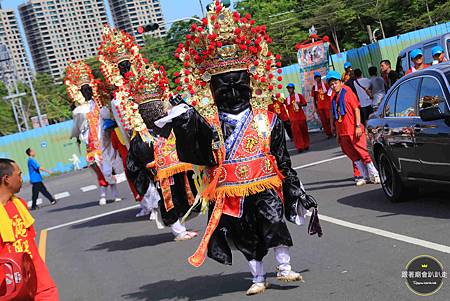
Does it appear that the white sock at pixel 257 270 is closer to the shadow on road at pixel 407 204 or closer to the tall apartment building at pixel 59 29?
the shadow on road at pixel 407 204

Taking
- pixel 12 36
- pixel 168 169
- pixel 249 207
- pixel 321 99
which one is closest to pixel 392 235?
pixel 249 207

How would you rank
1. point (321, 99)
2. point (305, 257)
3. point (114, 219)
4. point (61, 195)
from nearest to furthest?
1. point (305, 257)
2. point (114, 219)
3. point (321, 99)
4. point (61, 195)

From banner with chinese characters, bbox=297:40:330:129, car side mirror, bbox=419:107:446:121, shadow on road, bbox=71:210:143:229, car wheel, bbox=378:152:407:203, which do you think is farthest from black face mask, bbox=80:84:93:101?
car side mirror, bbox=419:107:446:121

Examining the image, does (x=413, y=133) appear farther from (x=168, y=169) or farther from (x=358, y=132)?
(x=168, y=169)

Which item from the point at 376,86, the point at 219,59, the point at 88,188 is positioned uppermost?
the point at 219,59

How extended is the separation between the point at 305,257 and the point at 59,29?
453 feet

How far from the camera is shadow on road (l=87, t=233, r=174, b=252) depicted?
11.2m

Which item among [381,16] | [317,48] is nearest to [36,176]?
[317,48]

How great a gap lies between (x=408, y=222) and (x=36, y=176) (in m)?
15.5

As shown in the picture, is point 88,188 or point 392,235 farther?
point 88,188

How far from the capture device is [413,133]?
30.2 ft

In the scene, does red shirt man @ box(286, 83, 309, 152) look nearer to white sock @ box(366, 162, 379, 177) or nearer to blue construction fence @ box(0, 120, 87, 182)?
white sock @ box(366, 162, 379, 177)

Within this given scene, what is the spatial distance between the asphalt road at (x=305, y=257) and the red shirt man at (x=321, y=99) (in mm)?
7959

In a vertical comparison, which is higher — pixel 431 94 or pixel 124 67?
pixel 124 67
